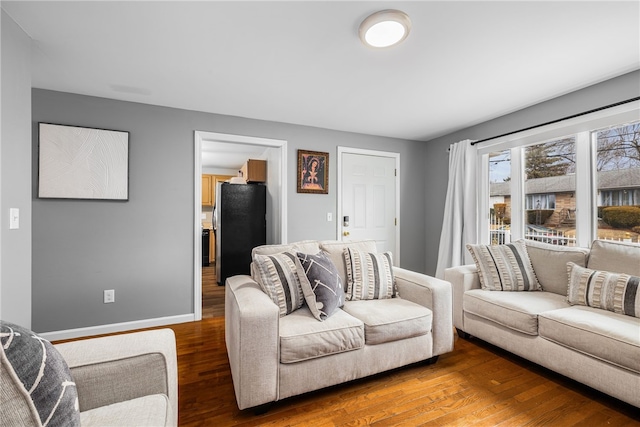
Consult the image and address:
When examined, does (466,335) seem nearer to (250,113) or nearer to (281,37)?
(281,37)

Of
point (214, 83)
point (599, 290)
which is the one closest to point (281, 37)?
point (214, 83)

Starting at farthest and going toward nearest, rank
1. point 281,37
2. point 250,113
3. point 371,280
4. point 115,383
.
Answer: point 250,113, point 371,280, point 281,37, point 115,383

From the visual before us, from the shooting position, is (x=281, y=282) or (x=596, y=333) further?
(x=281, y=282)

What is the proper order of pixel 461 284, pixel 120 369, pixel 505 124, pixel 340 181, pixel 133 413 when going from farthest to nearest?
1. pixel 340 181
2. pixel 505 124
3. pixel 461 284
4. pixel 120 369
5. pixel 133 413

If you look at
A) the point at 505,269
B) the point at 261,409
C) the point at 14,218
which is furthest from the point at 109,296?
the point at 505,269

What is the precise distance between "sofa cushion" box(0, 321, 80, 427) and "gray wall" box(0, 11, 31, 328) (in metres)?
1.16

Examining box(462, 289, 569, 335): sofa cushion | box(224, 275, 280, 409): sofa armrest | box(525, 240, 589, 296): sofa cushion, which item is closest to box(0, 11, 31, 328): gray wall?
box(224, 275, 280, 409): sofa armrest

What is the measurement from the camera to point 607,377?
5.50 feet

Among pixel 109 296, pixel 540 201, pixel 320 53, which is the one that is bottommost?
pixel 109 296

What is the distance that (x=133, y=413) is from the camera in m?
0.98

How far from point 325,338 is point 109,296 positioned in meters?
2.32

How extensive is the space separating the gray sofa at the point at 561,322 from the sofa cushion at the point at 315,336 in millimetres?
1218

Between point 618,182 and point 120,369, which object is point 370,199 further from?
point 120,369

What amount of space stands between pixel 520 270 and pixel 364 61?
2191 millimetres
